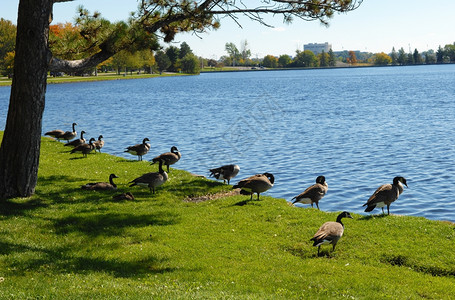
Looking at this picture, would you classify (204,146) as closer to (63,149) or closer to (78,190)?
(63,149)

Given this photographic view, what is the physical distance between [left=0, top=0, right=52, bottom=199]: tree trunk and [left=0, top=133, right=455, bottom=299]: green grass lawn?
3.64 feet

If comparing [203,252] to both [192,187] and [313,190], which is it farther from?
[192,187]

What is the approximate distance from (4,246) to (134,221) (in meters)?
4.38

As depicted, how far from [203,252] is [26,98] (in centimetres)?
886

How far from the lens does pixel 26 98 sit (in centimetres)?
1636

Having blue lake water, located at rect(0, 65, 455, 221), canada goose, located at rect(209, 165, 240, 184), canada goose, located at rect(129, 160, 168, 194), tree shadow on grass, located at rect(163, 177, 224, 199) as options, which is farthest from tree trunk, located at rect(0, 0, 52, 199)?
blue lake water, located at rect(0, 65, 455, 221)

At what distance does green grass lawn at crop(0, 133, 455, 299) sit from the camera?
10172 mm

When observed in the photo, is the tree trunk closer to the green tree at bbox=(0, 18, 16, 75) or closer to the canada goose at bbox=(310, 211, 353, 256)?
the canada goose at bbox=(310, 211, 353, 256)

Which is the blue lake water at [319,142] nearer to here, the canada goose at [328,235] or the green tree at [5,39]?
the canada goose at [328,235]

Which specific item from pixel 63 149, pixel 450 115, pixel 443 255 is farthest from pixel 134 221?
pixel 450 115

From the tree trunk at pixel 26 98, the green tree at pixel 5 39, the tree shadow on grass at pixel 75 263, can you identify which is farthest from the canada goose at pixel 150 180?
the green tree at pixel 5 39

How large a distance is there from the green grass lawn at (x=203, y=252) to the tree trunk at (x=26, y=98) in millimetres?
1108

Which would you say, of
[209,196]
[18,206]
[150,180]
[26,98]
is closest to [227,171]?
[209,196]

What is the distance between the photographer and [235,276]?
437 inches
